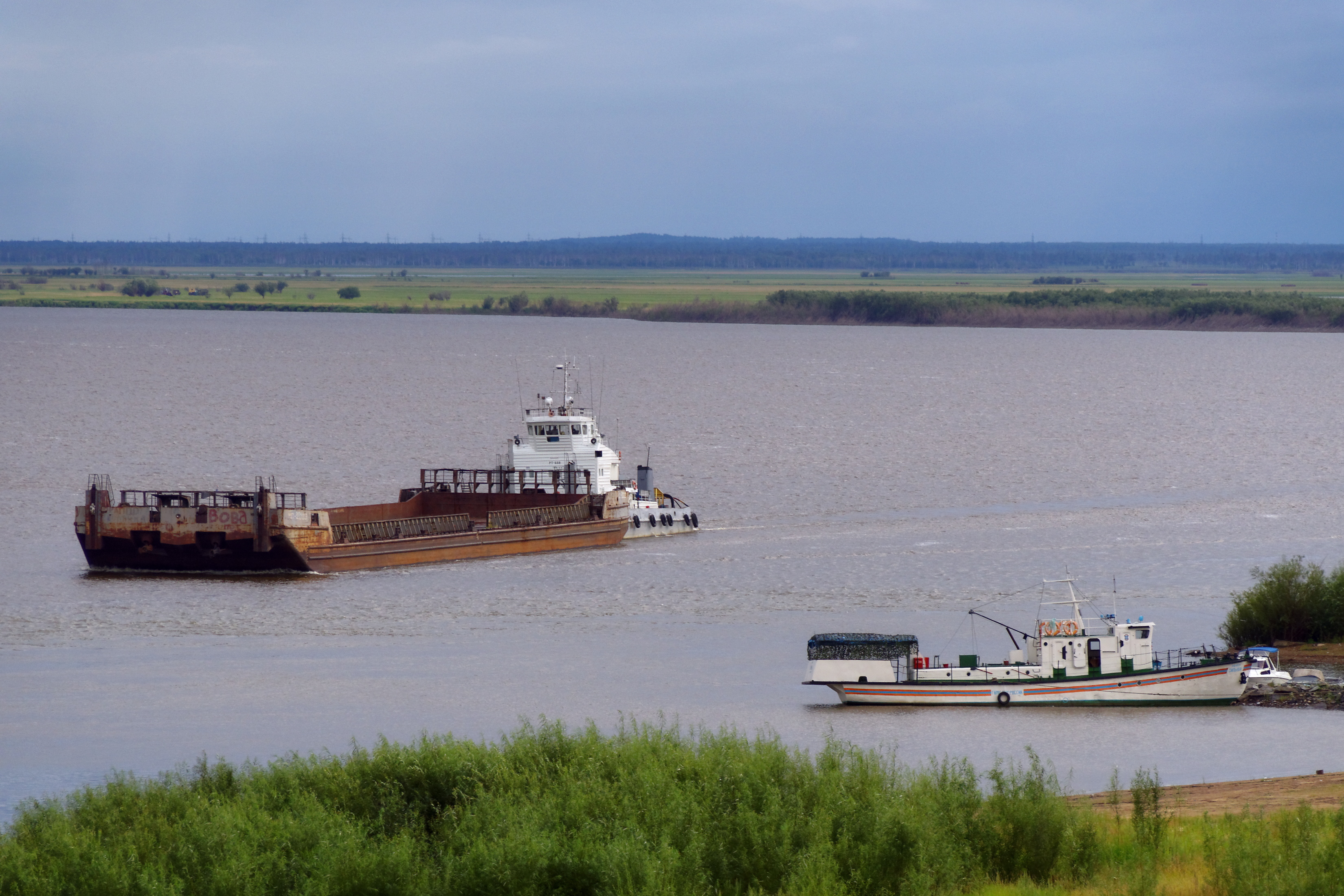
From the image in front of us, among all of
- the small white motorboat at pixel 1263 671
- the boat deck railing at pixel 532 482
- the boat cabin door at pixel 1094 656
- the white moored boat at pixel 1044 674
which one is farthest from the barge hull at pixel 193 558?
the small white motorboat at pixel 1263 671

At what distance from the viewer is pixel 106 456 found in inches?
3078

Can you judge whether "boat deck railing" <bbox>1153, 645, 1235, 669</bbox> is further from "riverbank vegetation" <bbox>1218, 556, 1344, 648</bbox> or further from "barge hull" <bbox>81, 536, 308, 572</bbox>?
"barge hull" <bbox>81, 536, 308, 572</bbox>

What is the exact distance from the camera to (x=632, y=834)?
18562mm

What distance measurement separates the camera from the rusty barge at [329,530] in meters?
47.4

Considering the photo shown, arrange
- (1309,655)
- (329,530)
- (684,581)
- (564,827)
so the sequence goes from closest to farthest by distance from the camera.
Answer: (564,827), (1309,655), (684,581), (329,530)

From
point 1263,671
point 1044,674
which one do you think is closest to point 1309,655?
point 1263,671

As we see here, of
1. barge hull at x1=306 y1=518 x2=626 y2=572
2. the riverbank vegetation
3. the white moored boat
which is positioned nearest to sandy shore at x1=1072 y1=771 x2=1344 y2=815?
the white moored boat

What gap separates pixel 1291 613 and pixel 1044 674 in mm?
7596

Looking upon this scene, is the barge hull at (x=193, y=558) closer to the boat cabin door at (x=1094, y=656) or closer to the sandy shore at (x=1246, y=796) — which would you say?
the boat cabin door at (x=1094, y=656)

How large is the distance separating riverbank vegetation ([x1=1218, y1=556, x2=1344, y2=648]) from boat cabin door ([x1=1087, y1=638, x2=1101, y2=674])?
5.44 m

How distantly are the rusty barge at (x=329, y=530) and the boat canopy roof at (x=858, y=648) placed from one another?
18856 mm

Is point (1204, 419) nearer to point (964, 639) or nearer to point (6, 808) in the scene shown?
point (964, 639)

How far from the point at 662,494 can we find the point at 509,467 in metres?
5.37

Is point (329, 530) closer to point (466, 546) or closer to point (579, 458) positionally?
point (466, 546)
